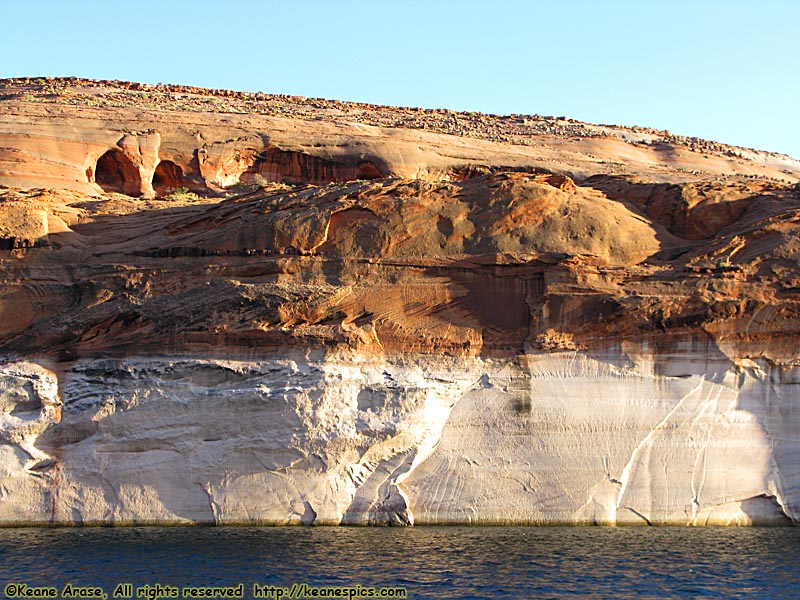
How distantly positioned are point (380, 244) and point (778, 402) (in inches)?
335

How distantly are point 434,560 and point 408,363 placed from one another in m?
4.84

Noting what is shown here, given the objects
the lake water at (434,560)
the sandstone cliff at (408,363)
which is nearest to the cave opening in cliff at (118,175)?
the sandstone cliff at (408,363)

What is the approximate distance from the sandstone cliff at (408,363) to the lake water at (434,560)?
85 cm

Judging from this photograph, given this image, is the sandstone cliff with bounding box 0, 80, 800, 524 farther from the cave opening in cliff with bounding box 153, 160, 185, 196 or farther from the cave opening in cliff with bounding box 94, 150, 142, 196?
the cave opening in cliff with bounding box 153, 160, 185, 196

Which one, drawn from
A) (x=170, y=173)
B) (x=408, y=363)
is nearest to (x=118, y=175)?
(x=170, y=173)

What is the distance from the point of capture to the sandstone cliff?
22469mm

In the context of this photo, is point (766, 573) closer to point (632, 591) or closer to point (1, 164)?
point (632, 591)

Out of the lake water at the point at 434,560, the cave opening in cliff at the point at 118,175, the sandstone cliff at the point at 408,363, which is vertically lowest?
the lake water at the point at 434,560

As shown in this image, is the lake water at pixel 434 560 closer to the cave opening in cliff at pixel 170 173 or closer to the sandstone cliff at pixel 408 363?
the sandstone cliff at pixel 408 363

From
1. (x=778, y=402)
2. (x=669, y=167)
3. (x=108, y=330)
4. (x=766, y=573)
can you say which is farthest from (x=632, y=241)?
(x=669, y=167)

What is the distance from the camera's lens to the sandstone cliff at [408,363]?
22469 millimetres

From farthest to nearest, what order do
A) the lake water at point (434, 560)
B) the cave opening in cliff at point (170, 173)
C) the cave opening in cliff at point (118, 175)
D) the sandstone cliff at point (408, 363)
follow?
the cave opening in cliff at point (170, 173), the cave opening in cliff at point (118, 175), the sandstone cliff at point (408, 363), the lake water at point (434, 560)

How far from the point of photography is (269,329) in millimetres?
22984

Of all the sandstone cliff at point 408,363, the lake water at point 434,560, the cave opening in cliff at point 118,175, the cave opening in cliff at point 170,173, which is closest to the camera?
the lake water at point 434,560
